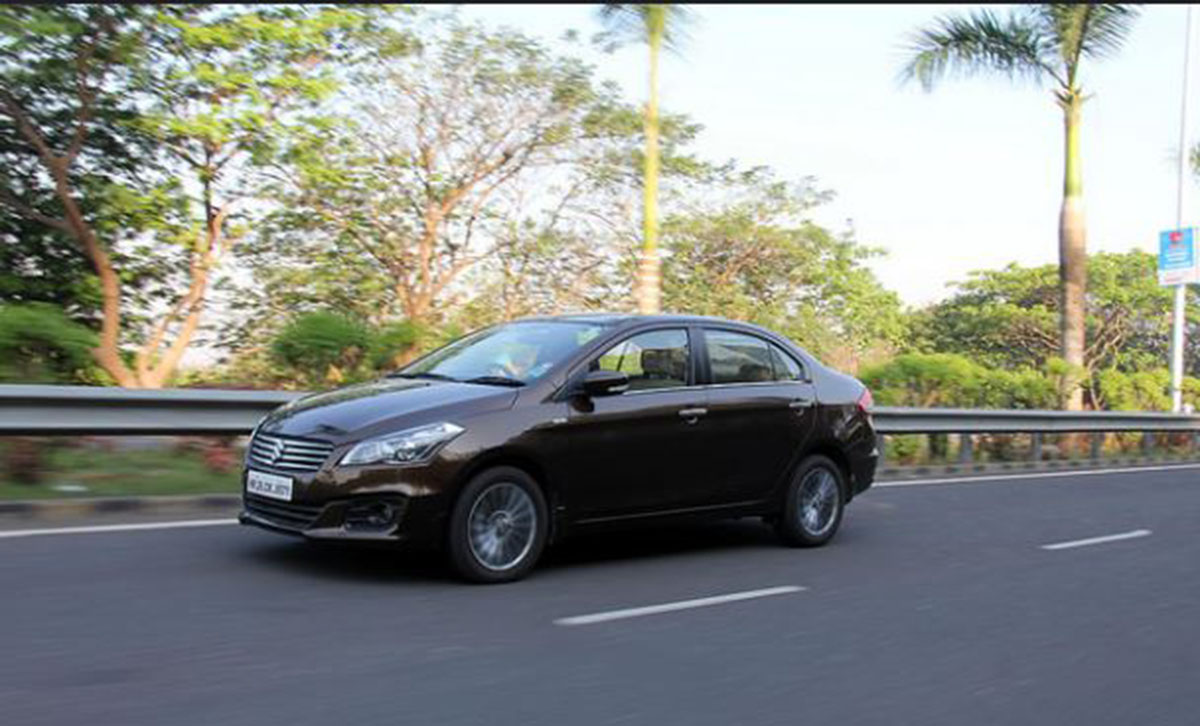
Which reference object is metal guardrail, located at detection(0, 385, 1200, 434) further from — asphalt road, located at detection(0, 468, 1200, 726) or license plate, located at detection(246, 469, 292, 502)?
license plate, located at detection(246, 469, 292, 502)

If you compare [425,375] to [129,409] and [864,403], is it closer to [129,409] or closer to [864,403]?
[129,409]

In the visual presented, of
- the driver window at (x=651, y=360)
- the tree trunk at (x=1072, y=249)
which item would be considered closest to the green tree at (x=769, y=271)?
the tree trunk at (x=1072, y=249)

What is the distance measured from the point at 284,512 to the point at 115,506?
2467 mm

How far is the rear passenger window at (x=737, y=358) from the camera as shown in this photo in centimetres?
788

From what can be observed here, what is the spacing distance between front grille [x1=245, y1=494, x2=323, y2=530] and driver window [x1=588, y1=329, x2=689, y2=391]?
1.87 meters

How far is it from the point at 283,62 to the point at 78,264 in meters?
4.33

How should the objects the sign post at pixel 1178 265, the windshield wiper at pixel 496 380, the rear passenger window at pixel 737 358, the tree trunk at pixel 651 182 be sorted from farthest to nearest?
the sign post at pixel 1178 265, the tree trunk at pixel 651 182, the rear passenger window at pixel 737 358, the windshield wiper at pixel 496 380

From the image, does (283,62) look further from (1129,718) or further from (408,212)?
(1129,718)

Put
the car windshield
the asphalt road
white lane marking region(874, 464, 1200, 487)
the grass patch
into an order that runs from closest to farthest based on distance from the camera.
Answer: the asphalt road
the car windshield
the grass patch
white lane marking region(874, 464, 1200, 487)

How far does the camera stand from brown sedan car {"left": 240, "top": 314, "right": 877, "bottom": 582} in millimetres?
6191

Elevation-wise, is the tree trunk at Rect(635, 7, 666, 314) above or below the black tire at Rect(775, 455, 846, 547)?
above

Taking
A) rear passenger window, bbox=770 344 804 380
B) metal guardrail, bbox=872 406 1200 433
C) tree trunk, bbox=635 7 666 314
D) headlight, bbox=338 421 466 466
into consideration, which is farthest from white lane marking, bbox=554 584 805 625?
tree trunk, bbox=635 7 666 314

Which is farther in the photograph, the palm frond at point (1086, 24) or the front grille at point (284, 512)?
the palm frond at point (1086, 24)

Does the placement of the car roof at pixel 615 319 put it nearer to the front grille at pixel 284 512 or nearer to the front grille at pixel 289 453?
the front grille at pixel 289 453
